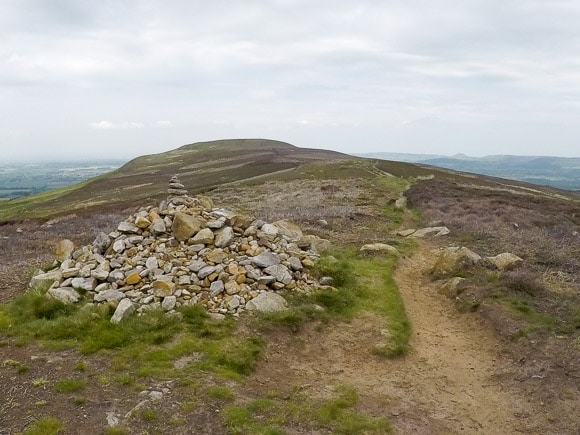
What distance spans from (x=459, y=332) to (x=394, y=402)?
Answer: 5.55 metres

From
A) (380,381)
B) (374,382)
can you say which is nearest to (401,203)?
(380,381)

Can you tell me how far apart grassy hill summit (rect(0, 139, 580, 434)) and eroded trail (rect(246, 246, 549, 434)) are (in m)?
0.06

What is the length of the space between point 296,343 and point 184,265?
5646 millimetres

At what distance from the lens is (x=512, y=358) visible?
46.0 ft

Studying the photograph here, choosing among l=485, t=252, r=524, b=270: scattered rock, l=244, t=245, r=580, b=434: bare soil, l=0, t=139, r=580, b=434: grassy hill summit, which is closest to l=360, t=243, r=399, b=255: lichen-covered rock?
l=0, t=139, r=580, b=434: grassy hill summit

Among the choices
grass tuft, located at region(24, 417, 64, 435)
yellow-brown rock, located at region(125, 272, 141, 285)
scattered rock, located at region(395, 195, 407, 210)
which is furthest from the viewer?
scattered rock, located at region(395, 195, 407, 210)

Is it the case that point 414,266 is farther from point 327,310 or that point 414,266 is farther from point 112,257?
point 112,257

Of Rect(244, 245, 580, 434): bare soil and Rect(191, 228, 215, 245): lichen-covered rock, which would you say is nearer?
Rect(244, 245, 580, 434): bare soil

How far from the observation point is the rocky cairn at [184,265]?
16.5 metres

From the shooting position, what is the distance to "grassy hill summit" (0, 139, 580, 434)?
10969 mm

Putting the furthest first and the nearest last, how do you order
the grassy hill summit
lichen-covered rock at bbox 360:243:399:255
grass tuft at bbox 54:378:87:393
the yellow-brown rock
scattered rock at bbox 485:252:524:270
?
lichen-covered rock at bbox 360:243:399:255 < scattered rock at bbox 485:252:524:270 < the yellow-brown rock < grass tuft at bbox 54:378:87:393 < the grassy hill summit

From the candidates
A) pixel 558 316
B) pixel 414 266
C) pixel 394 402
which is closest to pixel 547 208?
pixel 414 266

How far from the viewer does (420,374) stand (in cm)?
1367

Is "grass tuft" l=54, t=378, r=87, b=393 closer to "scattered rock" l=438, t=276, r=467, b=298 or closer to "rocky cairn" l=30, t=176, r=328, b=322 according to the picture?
"rocky cairn" l=30, t=176, r=328, b=322
